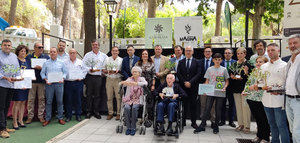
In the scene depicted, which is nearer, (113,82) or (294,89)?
(294,89)

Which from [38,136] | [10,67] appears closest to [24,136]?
[38,136]

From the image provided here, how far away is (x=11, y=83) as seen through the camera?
480cm

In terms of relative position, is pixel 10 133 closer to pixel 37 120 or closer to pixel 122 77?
pixel 37 120

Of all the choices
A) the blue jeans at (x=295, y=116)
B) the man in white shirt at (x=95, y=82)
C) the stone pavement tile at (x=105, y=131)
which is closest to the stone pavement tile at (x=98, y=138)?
the stone pavement tile at (x=105, y=131)

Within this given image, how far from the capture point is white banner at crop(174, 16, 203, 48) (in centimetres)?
912

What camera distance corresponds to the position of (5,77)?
4.60 m

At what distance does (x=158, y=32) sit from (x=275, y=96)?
6.27m

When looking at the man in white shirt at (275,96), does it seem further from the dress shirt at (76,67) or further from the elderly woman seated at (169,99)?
the dress shirt at (76,67)

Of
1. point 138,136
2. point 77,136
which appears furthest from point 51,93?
point 138,136

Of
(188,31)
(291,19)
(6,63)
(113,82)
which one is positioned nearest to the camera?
(6,63)

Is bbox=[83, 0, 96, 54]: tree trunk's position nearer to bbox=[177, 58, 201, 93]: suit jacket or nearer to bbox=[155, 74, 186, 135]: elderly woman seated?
bbox=[177, 58, 201, 93]: suit jacket

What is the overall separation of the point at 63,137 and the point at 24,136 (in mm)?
889

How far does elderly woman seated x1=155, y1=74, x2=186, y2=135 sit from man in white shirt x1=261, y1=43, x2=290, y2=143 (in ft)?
6.14

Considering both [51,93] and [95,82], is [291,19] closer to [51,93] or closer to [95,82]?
[95,82]
